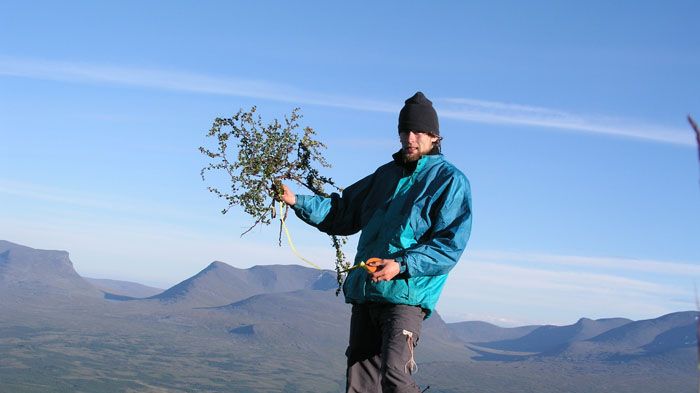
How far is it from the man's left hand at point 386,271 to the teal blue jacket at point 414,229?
9 cm

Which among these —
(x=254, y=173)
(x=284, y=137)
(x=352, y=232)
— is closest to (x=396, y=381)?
(x=352, y=232)

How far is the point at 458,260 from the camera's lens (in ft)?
18.0

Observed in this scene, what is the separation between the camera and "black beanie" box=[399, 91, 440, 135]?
19.4 feet

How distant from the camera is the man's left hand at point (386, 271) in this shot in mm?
5145

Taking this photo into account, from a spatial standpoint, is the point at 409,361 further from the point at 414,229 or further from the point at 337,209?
the point at 337,209

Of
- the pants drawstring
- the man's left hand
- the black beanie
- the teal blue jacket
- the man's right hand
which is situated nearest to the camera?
the man's left hand

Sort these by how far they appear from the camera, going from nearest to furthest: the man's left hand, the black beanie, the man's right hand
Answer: the man's left hand < the black beanie < the man's right hand

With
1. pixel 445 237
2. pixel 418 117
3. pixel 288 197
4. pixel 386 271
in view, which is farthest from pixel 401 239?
pixel 288 197

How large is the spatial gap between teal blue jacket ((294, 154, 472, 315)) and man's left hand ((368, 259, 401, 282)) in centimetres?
9

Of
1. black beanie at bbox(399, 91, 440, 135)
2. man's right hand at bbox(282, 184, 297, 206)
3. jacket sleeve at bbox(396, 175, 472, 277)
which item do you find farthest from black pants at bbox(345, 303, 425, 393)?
black beanie at bbox(399, 91, 440, 135)

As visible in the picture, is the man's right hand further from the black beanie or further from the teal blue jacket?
the black beanie

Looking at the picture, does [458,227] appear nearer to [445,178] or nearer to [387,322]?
[445,178]

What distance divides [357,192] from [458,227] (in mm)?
1142

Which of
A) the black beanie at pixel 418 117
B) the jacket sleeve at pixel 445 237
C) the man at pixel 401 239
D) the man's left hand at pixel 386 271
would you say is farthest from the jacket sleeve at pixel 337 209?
the man's left hand at pixel 386 271
